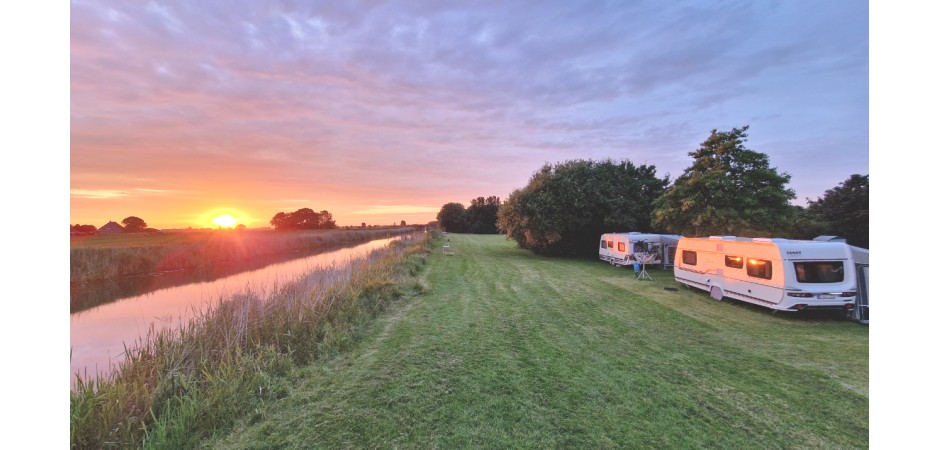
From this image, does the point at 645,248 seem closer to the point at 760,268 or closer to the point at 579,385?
the point at 760,268

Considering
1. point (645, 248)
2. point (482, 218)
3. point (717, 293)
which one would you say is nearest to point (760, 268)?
point (717, 293)

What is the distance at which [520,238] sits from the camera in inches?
935

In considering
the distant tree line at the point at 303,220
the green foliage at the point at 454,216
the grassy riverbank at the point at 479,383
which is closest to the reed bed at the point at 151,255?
the grassy riverbank at the point at 479,383

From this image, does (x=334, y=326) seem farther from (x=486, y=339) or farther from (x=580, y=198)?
(x=580, y=198)

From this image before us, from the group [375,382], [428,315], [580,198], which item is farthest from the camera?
[580,198]

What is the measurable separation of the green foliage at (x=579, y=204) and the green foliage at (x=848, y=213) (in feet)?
35.8

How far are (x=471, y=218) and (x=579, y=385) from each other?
6551cm

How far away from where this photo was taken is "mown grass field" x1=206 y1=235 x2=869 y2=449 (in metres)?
3.28

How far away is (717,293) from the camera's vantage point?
10047mm

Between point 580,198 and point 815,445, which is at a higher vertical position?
point 580,198

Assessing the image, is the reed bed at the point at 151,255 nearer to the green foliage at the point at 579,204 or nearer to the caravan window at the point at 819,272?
the green foliage at the point at 579,204

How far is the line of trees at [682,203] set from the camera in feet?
54.1
